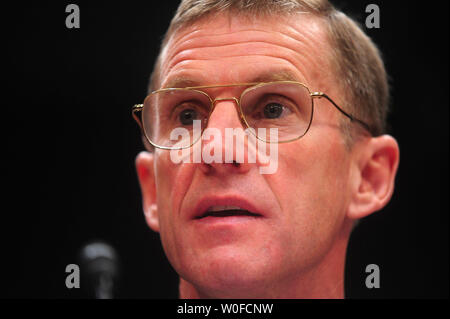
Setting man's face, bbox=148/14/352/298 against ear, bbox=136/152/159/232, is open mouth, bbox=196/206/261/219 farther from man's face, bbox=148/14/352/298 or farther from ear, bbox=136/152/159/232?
ear, bbox=136/152/159/232

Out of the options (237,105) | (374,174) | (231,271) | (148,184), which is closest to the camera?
(231,271)

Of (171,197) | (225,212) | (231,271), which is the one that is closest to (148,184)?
(171,197)

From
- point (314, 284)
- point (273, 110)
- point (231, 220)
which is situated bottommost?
point (314, 284)

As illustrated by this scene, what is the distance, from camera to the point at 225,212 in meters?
1.61

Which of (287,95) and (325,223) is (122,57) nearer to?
(287,95)

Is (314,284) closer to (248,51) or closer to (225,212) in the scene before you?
(225,212)

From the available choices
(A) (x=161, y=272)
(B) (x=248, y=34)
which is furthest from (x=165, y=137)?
(A) (x=161, y=272)

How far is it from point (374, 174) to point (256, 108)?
0.47m

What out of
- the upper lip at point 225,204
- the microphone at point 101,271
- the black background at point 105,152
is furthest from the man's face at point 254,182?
the black background at point 105,152

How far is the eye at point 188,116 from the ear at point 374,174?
499 mm

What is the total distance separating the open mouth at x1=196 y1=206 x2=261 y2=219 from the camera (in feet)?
5.23

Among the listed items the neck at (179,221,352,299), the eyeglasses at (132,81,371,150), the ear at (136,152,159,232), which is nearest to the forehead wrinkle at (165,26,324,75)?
the eyeglasses at (132,81,371,150)

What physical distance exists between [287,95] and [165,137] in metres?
0.38

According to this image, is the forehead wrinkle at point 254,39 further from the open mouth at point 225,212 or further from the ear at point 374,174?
the open mouth at point 225,212
